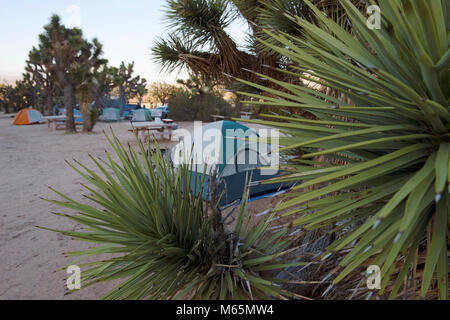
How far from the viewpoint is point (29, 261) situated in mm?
2965

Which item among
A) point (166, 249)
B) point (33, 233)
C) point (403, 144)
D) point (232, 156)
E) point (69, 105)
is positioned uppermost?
point (69, 105)

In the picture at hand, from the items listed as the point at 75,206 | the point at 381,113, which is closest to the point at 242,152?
the point at 75,206

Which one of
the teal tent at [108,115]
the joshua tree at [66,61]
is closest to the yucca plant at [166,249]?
the joshua tree at [66,61]

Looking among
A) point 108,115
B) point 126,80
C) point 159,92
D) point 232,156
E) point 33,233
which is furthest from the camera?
point 159,92

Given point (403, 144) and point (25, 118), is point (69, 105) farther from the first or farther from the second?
point (403, 144)

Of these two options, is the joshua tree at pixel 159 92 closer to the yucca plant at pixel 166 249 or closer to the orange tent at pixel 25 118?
the orange tent at pixel 25 118

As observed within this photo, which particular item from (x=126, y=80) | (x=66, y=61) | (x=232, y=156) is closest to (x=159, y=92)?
(x=126, y=80)

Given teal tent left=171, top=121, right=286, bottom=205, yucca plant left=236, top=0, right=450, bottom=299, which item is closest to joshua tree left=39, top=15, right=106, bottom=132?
teal tent left=171, top=121, right=286, bottom=205

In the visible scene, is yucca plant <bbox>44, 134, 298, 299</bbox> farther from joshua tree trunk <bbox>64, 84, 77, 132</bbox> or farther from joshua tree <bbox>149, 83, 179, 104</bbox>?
joshua tree <bbox>149, 83, 179, 104</bbox>

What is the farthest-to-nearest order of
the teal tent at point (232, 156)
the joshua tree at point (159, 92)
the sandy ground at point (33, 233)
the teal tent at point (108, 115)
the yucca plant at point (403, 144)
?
→ the joshua tree at point (159, 92) → the teal tent at point (108, 115) → the teal tent at point (232, 156) → the sandy ground at point (33, 233) → the yucca plant at point (403, 144)

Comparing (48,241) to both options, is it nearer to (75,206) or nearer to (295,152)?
(75,206)

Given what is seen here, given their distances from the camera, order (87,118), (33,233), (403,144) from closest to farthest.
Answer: (403,144) → (33,233) → (87,118)

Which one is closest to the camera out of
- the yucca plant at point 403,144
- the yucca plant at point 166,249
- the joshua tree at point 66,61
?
the yucca plant at point 403,144

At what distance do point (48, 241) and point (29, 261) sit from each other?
0.49m
